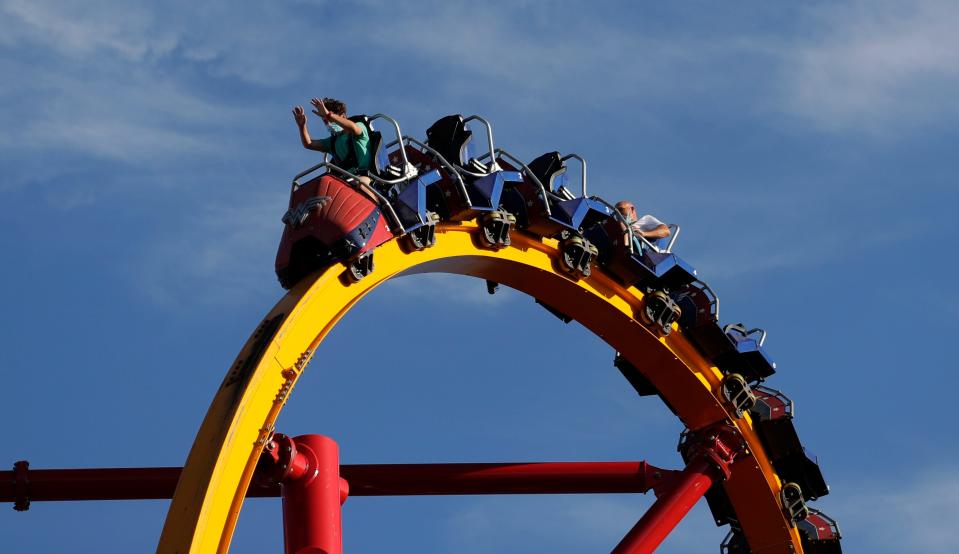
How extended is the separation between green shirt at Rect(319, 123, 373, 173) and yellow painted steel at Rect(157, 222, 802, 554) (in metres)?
0.84

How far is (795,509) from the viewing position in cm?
2264

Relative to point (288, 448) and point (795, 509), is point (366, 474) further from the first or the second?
point (795, 509)

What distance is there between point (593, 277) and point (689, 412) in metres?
2.56

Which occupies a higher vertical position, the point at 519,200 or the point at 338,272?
the point at 519,200

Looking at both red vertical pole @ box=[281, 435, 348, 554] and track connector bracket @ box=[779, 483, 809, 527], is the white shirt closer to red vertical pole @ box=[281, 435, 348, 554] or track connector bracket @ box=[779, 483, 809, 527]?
track connector bracket @ box=[779, 483, 809, 527]

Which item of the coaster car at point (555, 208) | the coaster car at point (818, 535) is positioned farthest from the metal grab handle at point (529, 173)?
the coaster car at point (818, 535)

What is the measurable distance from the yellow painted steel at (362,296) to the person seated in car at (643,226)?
61 centimetres

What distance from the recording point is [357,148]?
17.6 metres

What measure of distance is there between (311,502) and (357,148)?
3.31m

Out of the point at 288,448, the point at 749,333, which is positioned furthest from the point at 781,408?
the point at 288,448

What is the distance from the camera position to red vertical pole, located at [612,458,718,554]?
20.4 metres

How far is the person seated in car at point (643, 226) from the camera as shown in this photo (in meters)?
21.0

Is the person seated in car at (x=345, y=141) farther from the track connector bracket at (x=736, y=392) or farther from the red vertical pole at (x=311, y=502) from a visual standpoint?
the track connector bracket at (x=736, y=392)

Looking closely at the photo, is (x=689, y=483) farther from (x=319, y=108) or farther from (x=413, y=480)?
(x=319, y=108)
